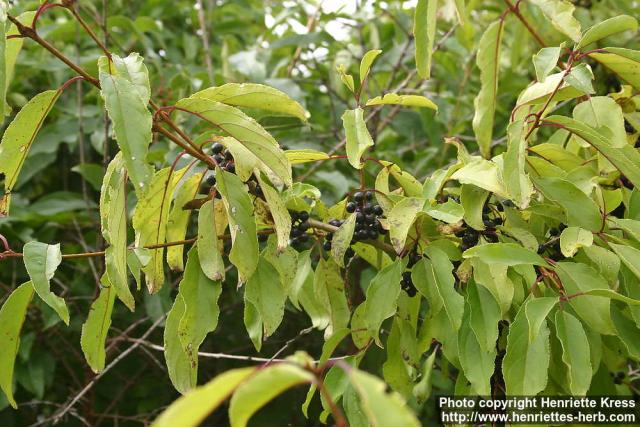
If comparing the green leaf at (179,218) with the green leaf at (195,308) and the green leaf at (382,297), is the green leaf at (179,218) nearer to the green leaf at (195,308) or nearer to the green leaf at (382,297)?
the green leaf at (195,308)

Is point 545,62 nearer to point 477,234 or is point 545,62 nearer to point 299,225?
point 477,234

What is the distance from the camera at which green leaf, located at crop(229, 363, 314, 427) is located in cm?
54

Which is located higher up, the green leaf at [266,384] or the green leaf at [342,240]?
the green leaf at [266,384]

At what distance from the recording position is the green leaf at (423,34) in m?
1.22

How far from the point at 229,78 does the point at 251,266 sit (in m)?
1.13

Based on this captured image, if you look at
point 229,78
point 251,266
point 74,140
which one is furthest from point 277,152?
point 74,140

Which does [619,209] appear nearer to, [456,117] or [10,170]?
[456,117]

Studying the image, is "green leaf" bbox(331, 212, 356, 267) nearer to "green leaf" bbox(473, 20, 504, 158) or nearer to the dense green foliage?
the dense green foliage

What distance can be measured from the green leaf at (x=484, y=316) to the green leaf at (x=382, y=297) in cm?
10

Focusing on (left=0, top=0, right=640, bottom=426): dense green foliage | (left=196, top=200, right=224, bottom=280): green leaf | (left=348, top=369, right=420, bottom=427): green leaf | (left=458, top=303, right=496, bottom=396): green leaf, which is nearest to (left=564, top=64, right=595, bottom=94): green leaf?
(left=0, top=0, right=640, bottom=426): dense green foliage

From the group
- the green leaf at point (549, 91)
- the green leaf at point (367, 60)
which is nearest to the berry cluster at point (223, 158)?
the green leaf at point (367, 60)

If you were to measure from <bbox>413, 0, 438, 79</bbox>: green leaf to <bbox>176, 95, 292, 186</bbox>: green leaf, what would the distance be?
317 millimetres

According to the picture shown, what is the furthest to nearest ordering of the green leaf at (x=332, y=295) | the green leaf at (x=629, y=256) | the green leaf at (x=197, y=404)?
the green leaf at (x=332, y=295), the green leaf at (x=629, y=256), the green leaf at (x=197, y=404)

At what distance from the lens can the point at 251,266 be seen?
105 cm
